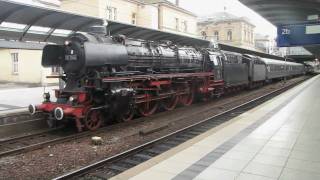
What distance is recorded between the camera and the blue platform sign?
23188 millimetres

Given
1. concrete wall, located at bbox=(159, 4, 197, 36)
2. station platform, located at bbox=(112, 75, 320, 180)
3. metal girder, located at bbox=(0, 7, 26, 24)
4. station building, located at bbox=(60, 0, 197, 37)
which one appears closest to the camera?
station platform, located at bbox=(112, 75, 320, 180)

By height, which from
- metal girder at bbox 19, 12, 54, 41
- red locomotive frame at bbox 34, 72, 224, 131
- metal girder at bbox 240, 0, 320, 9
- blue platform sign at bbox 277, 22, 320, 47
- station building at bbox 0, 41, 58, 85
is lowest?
red locomotive frame at bbox 34, 72, 224, 131

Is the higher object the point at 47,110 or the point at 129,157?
the point at 47,110

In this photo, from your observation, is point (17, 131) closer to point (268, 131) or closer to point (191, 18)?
point (268, 131)

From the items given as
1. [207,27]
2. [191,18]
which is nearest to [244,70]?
[191,18]

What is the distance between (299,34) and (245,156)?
63.0ft

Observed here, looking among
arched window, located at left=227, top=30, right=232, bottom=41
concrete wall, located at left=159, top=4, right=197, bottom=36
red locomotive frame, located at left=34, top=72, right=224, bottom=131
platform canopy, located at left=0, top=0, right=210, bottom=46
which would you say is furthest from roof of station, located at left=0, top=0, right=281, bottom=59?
arched window, located at left=227, top=30, right=232, bottom=41

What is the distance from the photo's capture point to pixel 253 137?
8.52m

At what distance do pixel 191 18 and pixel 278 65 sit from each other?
17512mm

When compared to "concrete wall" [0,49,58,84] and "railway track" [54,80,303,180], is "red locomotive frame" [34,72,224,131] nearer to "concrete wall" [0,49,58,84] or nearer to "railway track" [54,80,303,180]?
"railway track" [54,80,303,180]

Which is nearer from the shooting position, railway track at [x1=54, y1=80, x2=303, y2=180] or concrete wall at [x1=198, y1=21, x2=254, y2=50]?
railway track at [x1=54, y1=80, x2=303, y2=180]

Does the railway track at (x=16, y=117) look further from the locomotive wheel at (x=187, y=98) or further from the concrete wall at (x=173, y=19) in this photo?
the concrete wall at (x=173, y=19)

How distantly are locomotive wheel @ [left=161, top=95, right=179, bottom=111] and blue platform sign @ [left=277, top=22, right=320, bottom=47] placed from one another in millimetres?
11477

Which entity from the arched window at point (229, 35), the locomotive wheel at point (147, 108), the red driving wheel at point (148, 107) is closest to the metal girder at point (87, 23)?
the red driving wheel at point (148, 107)
